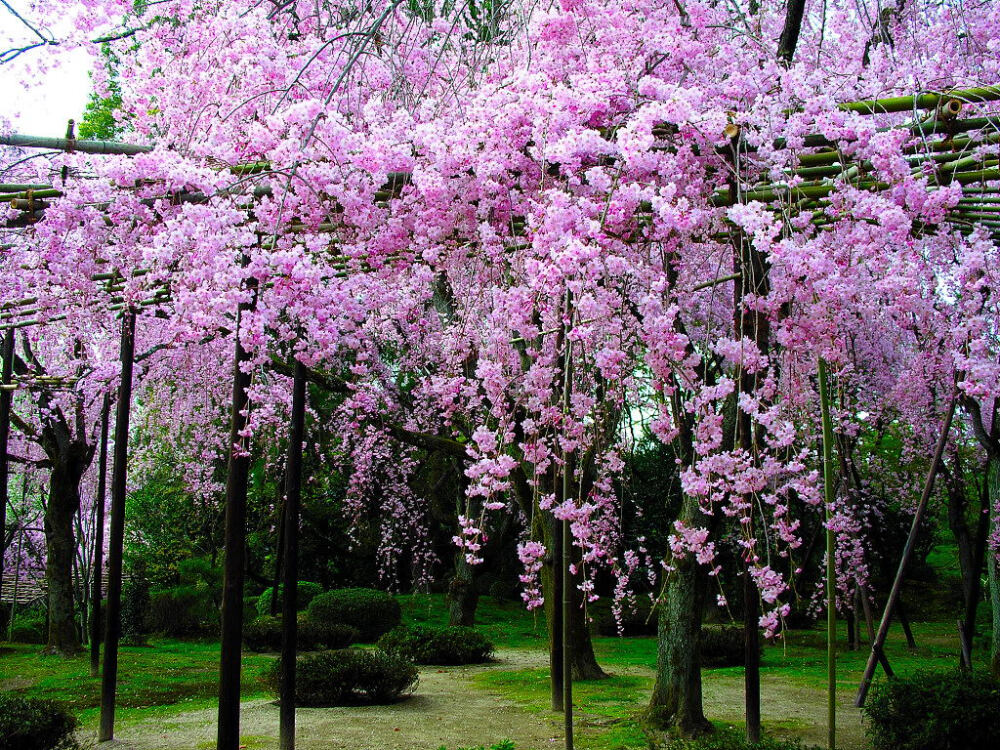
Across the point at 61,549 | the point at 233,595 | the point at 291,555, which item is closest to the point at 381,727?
the point at 291,555

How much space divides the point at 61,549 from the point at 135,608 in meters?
3.12

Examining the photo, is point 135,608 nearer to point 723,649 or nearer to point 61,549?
point 61,549

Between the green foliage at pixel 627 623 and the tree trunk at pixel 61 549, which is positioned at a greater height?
the tree trunk at pixel 61 549

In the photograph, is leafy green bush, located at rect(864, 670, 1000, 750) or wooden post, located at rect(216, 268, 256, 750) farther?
leafy green bush, located at rect(864, 670, 1000, 750)

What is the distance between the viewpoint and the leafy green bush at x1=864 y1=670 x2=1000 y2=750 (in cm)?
460

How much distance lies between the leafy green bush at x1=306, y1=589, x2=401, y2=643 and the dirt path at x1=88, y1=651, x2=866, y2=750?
4399 millimetres

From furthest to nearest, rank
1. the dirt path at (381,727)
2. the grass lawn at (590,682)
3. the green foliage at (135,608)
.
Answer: the green foliage at (135,608)
the grass lawn at (590,682)
the dirt path at (381,727)

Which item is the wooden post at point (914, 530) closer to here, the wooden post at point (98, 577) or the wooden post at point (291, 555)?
the wooden post at point (291, 555)

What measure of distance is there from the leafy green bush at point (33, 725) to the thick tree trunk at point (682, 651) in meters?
3.66

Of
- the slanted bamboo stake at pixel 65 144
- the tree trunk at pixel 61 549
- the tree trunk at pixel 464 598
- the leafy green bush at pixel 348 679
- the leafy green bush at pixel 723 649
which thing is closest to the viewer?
the slanted bamboo stake at pixel 65 144

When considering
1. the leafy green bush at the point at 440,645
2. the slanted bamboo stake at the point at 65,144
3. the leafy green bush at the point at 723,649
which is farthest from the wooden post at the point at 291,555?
the leafy green bush at the point at 723,649

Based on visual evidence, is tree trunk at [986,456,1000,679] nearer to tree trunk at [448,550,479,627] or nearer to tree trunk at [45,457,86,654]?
tree trunk at [448,550,479,627]

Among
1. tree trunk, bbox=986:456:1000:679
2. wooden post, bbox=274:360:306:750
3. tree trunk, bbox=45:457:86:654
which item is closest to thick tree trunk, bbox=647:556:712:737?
wooden post, bbox=274:360:306:750

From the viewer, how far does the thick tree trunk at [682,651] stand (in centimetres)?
556
